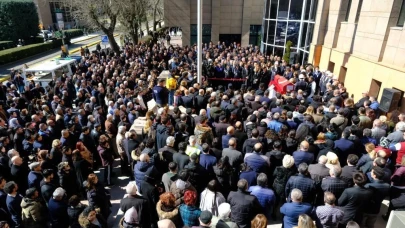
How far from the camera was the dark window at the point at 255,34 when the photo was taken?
25938 millimetres

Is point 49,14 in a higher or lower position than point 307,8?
lower

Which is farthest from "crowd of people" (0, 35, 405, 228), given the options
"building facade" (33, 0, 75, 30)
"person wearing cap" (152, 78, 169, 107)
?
"building facade" (33, 0, 75, 30)

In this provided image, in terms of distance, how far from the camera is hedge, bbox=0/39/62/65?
2522 centimetres

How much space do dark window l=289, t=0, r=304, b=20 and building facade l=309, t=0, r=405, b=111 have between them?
2.16 m

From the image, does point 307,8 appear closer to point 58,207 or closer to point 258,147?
point 258,147

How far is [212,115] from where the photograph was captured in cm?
784

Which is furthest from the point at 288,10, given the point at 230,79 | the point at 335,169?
the point at 335,169

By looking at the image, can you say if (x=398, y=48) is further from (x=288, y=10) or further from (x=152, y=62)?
(x=152, y=62)

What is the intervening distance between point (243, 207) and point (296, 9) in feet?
55.9

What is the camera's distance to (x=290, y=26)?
1878cm

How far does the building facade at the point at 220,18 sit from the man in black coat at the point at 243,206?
75.4ft

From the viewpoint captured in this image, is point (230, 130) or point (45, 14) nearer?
point (230, 130)

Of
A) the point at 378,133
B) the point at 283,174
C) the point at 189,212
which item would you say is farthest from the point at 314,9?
the point at 189,212

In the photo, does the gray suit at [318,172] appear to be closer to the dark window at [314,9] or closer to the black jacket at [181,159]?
the black jacket at [181,159]
